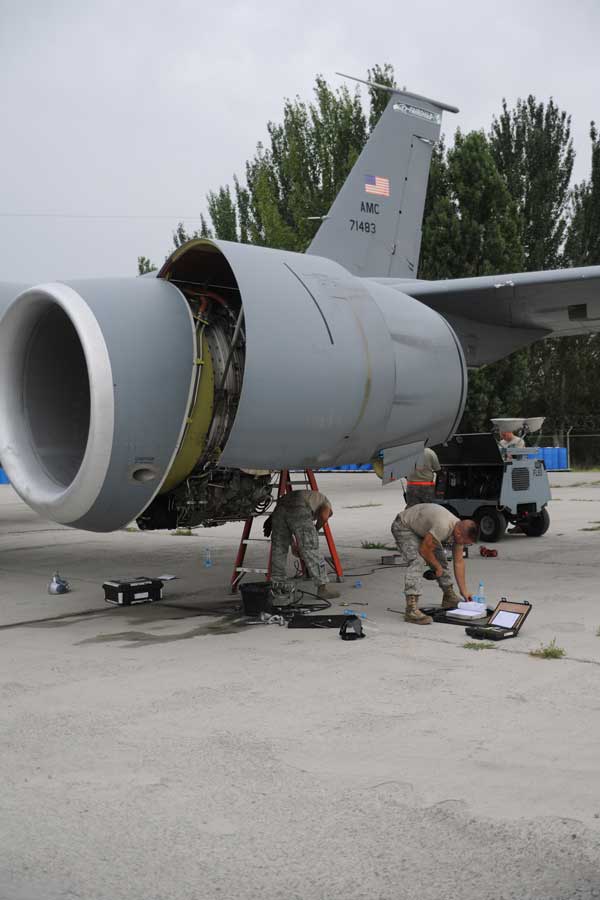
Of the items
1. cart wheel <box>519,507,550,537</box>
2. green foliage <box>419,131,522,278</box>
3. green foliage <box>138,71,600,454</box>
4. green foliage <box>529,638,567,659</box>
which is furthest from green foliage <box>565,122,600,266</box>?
green foliage <box>529,638,567,659</box>

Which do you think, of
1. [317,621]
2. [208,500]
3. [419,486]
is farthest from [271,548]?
[419,486]

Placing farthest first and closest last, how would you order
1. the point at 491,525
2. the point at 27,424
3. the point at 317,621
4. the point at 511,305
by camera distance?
1. the point at 491,525
2. the point at 511,305
3. the point at 27,424
4. the point at 317,621

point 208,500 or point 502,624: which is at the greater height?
point 208,500

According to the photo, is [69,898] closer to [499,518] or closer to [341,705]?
[341,705]

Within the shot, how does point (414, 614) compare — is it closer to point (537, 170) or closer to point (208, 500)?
point (208, 500)

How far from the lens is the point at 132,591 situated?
764cm

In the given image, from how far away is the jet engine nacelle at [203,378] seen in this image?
6266 millimetres

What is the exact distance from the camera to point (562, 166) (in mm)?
34750

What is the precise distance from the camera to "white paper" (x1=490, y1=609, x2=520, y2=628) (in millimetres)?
6203

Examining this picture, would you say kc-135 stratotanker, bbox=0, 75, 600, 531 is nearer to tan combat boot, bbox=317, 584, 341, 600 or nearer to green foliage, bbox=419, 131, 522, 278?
tan combat boot, bbox=317, 584, 341, 600

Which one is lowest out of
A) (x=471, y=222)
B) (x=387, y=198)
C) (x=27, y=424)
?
(x=27, y=424)

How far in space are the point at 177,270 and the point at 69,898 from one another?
18.3ft

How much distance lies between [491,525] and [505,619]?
5.76 m

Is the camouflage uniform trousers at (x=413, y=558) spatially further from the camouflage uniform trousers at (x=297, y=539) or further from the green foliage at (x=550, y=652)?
the green foliage at (x=550, y=652)
